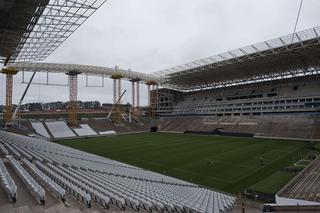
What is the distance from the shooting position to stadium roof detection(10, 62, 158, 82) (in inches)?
2475

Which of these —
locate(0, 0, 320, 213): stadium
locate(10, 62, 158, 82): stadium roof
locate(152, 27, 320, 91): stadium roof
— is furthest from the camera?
locate(10, 62, 158, 82): stadium roof

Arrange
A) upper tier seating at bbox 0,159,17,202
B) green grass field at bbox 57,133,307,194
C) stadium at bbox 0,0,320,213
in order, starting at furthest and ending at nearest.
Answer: green grass field at bbox 57,133,307,194 < stadium at bbox 0,0,320,213 < upper tier seating at bbox 0,159,17,202

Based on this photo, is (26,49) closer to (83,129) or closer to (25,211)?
(25,211)

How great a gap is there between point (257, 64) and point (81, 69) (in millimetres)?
42264

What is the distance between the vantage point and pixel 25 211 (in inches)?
293

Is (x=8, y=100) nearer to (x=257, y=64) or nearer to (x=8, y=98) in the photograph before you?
(x=8, y=98)

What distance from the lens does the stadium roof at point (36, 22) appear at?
57.3 ft

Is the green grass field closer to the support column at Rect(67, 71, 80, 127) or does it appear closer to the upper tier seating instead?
the upper tier seating

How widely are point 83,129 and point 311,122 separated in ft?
173

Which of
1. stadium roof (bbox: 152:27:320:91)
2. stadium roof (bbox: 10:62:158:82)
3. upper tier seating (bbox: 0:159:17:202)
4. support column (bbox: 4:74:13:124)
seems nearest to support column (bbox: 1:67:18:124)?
support column (bbox: 4:74:13:124)

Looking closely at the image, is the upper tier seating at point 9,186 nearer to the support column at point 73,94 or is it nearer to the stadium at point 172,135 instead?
the stadium at point 172,135

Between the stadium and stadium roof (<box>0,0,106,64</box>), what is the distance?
0.29 feet

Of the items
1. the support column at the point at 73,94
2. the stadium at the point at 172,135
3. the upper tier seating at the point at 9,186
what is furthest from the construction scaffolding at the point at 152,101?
the upper tier seating at the point at 9,186

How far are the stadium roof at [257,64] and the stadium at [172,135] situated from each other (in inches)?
8.8
